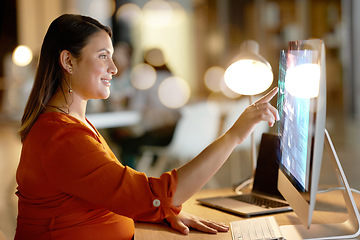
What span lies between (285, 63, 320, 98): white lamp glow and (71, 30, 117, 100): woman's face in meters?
0.51

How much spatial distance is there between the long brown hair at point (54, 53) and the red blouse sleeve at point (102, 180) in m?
0.21

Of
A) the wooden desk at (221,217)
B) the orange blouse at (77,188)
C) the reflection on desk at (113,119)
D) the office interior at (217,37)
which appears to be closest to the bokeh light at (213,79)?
the office interior at (217,37)

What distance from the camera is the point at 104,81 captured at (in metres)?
1.38

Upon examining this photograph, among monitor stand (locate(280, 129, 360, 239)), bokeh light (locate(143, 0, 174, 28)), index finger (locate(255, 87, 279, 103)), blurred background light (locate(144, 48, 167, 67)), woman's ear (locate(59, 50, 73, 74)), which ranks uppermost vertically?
bokeh light (locate(143, 0, 174, 28))

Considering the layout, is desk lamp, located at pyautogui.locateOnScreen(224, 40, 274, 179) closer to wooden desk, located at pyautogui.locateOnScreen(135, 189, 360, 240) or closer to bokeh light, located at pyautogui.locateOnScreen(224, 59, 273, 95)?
bokeh light, located at pyautogui.locateOnScreen(224, 59, 273, 95)

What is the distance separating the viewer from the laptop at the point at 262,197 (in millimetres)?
1503

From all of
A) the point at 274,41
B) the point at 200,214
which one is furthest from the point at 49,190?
the point at 274,41

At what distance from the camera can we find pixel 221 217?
1465mm

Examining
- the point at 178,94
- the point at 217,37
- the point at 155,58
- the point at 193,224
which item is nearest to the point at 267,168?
the point at 193,224

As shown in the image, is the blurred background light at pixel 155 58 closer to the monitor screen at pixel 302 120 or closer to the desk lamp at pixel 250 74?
the desk lamp at pixel 250 74

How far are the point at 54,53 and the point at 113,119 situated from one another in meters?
3.05

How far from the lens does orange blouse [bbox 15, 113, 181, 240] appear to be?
3.76 ft

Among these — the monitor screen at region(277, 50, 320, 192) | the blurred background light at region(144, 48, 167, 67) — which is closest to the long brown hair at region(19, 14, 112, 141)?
the monitor screen at region(277, 50, 320, 192)

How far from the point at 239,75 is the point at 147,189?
666mm
